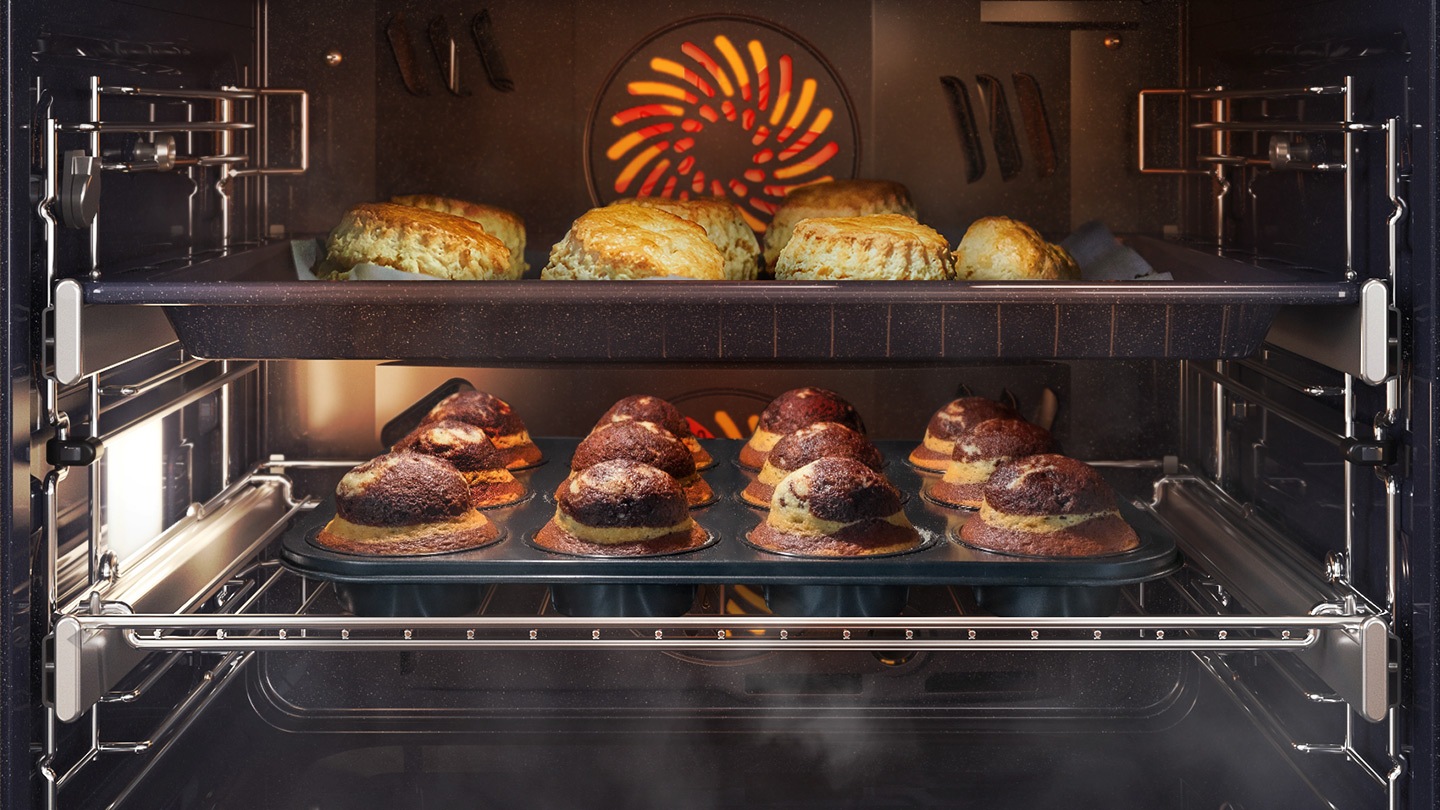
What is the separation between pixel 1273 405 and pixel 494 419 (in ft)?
3.77

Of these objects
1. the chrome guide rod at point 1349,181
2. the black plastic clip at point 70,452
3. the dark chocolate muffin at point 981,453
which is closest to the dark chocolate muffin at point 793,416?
the dark chocolate muffin at point 981,453

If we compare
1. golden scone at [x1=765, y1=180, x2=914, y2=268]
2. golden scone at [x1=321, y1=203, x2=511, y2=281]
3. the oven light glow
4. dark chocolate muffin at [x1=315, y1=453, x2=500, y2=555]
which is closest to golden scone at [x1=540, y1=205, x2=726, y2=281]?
golden scone at [x1=321, y1=203, x2=511, y2=281]

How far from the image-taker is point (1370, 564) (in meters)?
1.71

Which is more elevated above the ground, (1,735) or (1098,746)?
(1,735)

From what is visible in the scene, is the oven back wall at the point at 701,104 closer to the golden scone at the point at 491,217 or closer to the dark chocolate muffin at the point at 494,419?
the golden scone at the point at 491,217

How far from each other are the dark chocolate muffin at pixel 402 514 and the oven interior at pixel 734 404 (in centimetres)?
15

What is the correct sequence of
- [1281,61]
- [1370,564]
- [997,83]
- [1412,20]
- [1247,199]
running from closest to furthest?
1. [1412,20]
2. [1370,564]
3. [1281,61]
4. [1247,199]
5. [997,83]

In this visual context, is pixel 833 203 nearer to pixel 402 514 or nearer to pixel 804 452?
pixel 804 452

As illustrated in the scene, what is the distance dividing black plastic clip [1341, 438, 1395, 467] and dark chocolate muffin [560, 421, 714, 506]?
912mm

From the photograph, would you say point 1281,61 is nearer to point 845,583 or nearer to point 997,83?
point 997,83

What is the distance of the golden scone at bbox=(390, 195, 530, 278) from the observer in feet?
7.23

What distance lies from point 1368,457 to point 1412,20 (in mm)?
472

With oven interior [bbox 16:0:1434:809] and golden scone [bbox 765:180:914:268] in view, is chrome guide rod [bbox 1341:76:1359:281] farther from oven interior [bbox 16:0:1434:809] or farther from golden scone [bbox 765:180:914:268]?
golden scone [bbox 765:180:914:268]

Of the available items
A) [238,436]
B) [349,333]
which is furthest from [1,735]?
[238,436]
